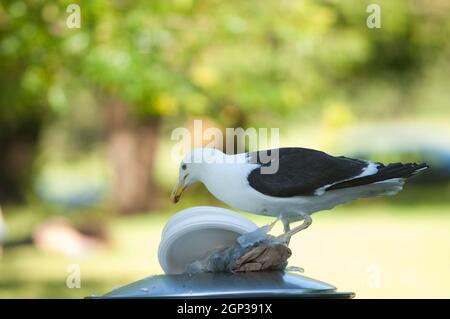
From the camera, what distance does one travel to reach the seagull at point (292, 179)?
12.1ft

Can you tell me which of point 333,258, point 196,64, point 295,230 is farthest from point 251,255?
point 333,258

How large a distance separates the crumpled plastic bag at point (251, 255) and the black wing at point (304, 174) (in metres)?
0.21

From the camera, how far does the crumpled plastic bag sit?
365 cm

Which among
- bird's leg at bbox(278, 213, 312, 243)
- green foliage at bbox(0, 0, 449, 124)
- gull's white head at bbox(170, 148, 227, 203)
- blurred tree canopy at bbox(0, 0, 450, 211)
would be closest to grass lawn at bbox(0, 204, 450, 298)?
blurred tree canopy at bbox(0, 0, 450, 211)

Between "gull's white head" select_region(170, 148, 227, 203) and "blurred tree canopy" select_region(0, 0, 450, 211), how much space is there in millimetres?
5241

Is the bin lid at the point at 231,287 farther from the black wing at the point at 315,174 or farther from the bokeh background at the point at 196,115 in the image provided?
the bokeh background at the point at 196,115

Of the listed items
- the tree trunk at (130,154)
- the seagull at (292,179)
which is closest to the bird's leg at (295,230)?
the seagull at (292,179)

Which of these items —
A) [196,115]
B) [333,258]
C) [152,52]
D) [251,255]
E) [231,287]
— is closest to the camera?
[231,287]

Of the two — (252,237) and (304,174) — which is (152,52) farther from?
(252,237)

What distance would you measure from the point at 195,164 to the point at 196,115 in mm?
10737

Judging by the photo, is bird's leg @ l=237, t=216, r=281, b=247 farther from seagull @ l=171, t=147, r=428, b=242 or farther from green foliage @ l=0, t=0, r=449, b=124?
green foliage @ l=0, t=0, r=449, b=124

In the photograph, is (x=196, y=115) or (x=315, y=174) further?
(x=196, y=115)

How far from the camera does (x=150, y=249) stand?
15.0 meters

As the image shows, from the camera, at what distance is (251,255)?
3.65 meters
